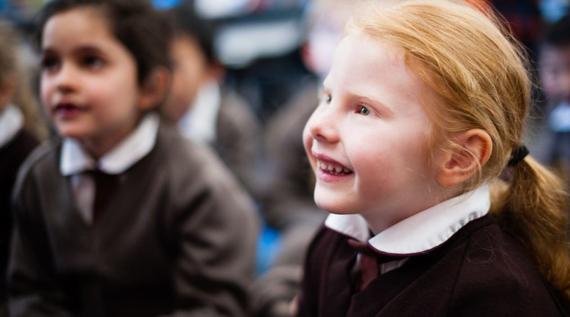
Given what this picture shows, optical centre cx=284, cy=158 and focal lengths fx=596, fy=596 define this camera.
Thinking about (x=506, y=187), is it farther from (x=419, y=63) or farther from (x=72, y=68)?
(x=72, y=68)

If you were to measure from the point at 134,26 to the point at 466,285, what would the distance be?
2.26 ft

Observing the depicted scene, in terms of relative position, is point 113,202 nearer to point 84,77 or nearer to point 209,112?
point 84,77

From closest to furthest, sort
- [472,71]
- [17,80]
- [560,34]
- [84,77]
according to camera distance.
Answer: [472,71] → [84,77] → [17,80] → [560,34]

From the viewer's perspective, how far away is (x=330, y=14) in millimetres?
1892

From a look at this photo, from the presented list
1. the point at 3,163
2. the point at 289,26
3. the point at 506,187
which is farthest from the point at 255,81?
the point at 506,187

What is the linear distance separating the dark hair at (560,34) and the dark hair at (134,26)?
112cm

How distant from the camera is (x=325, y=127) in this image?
0.58 metres

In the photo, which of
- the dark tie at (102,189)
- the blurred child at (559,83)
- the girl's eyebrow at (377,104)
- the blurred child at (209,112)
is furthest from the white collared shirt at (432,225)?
the blurred child at (209,112)

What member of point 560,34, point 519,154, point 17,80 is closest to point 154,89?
point 17,80

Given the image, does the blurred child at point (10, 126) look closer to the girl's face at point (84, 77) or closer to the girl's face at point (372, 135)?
the girl's face at point (84, 77)

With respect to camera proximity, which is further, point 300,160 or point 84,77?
point 300,160

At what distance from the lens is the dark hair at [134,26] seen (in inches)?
37.6

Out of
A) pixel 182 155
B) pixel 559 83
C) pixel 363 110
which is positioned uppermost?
pixel 363 110

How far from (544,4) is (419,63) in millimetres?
2393
